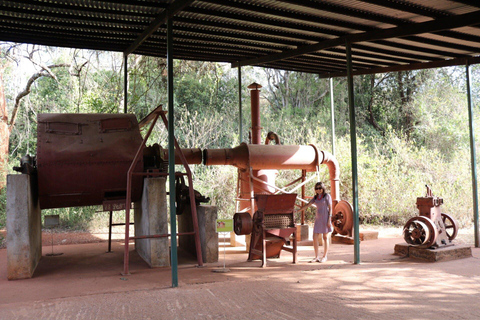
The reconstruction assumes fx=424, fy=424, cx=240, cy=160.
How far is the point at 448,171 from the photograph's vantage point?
17078mm

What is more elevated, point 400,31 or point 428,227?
point 400,31

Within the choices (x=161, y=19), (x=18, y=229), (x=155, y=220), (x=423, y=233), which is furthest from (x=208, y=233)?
(x=423, y=233)

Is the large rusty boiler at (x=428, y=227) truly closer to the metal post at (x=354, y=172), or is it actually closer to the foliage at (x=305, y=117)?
the metal post at (x=354, y=172)

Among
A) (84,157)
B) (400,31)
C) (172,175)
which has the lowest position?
(172,175)

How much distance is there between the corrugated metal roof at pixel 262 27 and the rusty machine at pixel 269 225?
11.5 feet

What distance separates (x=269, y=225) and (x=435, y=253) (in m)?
3.41

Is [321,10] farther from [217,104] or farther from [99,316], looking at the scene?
[217,104]

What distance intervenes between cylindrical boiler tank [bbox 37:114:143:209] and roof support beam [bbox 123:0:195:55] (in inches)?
65.8

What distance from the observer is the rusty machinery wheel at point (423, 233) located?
876 centimetres

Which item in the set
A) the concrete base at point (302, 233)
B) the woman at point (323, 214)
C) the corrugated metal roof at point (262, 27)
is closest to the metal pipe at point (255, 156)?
the concrete base at point (302, 233)

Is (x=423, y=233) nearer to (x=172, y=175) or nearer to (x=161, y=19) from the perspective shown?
(x=172, y=175)

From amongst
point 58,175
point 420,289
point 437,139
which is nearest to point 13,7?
point 58,175

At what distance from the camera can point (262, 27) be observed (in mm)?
8633

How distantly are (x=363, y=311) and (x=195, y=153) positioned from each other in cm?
625
